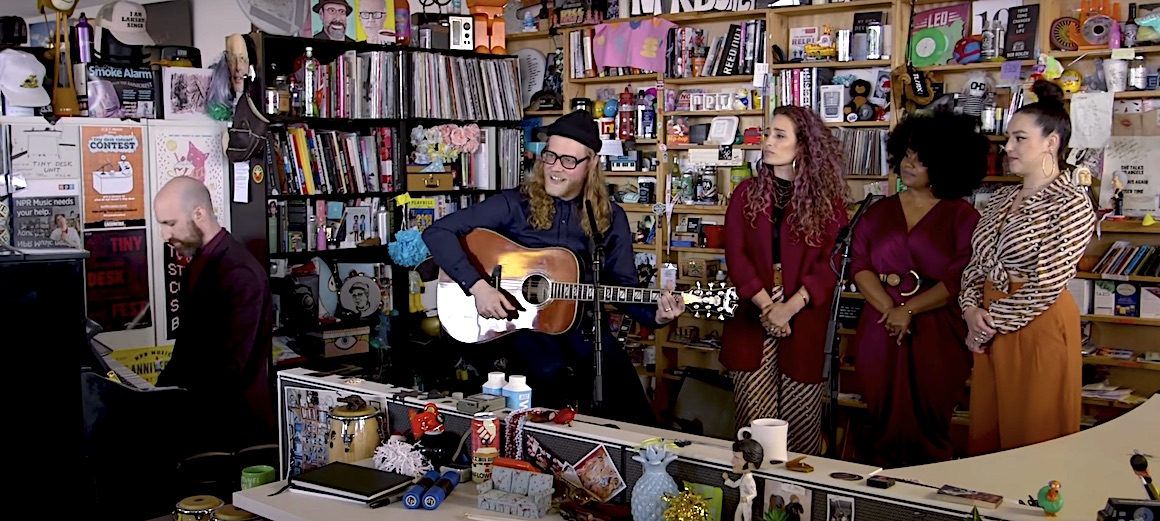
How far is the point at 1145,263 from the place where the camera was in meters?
A: 4.55

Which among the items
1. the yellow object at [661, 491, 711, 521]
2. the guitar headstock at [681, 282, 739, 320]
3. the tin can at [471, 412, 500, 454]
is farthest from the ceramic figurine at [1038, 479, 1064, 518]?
the guitar headstock at [681, 282, 739, 320]

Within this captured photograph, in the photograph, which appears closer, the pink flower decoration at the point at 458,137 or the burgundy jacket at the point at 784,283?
the burgundy jacket at the point at 784,283

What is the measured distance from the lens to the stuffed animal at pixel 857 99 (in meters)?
5.29

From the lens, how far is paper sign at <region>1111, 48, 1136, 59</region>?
4504 millimetres

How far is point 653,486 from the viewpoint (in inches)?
82.0

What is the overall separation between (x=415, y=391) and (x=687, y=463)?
0.85 meters

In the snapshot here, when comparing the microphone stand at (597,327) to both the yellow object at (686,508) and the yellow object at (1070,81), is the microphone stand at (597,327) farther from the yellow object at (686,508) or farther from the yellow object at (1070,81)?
the yellow object at (1070,81)

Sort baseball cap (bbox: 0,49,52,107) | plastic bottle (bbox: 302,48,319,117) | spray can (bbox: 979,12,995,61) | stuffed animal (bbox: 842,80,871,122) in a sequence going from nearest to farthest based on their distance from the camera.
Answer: baseball cap (bbox: 0,49,52,107) < spray can (bbox: 979,12,995,61) < plastic bottle (bbox: 302,48,319,117) < stuffed animal (bbox: 842,80,871,122)

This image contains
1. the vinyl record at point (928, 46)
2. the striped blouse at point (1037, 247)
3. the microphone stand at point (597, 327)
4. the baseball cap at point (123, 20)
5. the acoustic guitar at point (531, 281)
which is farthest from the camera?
the baseball cap at point (123, 20)

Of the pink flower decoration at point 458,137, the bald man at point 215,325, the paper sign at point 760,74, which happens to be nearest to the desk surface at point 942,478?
the bald man at point 215,325

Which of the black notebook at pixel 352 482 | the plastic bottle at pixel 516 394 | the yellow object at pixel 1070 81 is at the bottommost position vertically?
the black notebook at pixel 352 482

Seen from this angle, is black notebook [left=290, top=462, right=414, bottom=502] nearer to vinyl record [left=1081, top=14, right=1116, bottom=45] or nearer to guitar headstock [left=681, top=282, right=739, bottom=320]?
guitar headstock [left=681, top=282, right=739, bottom=320]

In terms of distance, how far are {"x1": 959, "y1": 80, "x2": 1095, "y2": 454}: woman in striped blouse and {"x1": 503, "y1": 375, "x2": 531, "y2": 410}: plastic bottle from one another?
1.71 metres

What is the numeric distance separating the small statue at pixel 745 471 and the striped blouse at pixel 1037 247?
1724 mm
